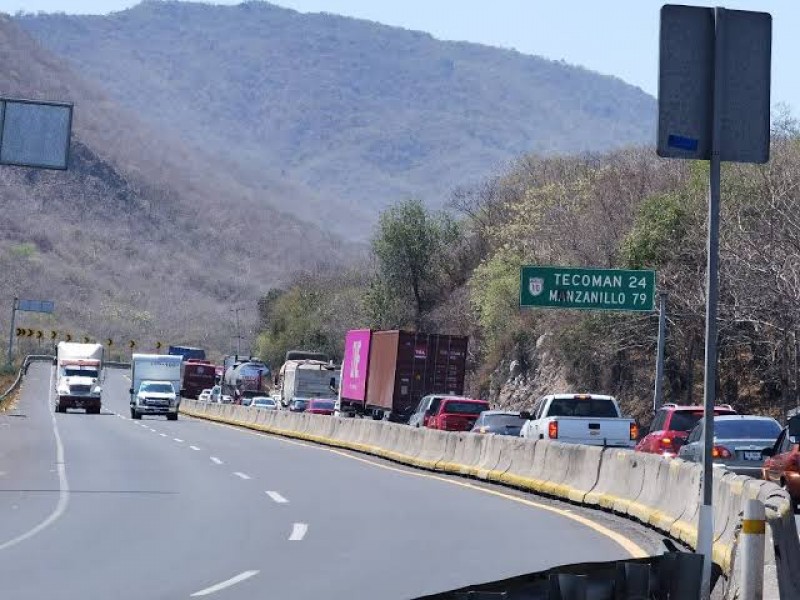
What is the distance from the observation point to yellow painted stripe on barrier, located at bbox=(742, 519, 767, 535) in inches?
395

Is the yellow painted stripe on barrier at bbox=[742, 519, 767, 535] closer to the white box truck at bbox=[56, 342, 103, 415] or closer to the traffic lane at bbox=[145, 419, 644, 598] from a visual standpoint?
the traffic lane at bbox=[145, 419, 644, 598]

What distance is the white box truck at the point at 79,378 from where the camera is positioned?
76000 millimetres

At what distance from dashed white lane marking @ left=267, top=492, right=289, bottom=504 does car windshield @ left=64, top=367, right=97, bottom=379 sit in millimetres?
55740

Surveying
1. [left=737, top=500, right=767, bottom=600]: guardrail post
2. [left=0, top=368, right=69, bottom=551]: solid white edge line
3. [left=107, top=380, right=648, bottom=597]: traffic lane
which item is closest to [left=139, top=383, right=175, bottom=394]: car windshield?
[left=0, top=368, right=69, bottom=551]: solid white edge line

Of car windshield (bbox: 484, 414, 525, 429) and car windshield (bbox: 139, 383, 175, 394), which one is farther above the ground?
car windshield (bbox: 139, 383, 175, 394)

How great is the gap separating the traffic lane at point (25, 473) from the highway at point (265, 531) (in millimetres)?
56

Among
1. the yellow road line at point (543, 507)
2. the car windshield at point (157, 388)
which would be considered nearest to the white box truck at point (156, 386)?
the car windshield at point (157, 388)

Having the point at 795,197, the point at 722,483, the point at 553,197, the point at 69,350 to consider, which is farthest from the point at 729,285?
the point at 69,350

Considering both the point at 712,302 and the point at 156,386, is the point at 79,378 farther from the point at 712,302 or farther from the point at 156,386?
the point at 712,302

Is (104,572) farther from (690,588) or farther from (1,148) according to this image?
(1,148)

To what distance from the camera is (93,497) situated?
890 inches

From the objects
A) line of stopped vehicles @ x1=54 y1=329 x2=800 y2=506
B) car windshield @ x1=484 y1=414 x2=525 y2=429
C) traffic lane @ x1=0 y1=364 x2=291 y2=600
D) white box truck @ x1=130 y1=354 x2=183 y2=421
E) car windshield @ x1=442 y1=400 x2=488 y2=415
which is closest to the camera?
traffic lane @ x1=0 y1=364 x2=291 y2=600

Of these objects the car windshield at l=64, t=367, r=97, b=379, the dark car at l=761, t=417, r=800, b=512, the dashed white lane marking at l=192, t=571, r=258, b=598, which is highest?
the car windshield at l=64, t=367, r=97, b=379

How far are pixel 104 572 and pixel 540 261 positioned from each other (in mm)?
54540
